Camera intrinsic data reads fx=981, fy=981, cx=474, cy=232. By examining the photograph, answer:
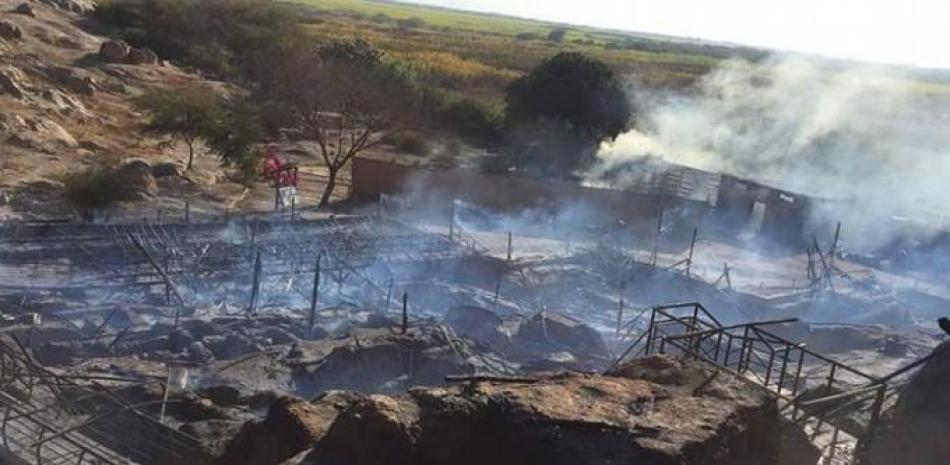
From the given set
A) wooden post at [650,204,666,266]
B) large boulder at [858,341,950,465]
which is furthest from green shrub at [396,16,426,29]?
large boulder at [858,341,950,465]

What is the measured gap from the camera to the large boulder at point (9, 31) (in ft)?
146

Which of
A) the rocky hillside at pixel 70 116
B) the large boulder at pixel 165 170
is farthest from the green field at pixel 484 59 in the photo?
the large boulder at pixel 165 170

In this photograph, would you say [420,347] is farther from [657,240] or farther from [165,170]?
[165,170]

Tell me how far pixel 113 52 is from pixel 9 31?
5.52 m

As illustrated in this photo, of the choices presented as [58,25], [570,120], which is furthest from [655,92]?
[58,25]

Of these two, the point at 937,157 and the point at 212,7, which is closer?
the point at 937,157

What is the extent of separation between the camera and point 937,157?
187 feet

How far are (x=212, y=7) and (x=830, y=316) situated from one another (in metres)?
50.0

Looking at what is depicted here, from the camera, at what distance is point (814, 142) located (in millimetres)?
50531

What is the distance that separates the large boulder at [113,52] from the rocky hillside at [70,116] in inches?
2.0

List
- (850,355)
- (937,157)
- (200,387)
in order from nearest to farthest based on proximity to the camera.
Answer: (200,387), (850,355), (937,157)

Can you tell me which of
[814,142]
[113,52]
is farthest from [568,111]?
[113,52]

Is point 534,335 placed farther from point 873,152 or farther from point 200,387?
point 873,152

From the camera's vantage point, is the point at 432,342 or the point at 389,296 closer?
the point at 432,342
